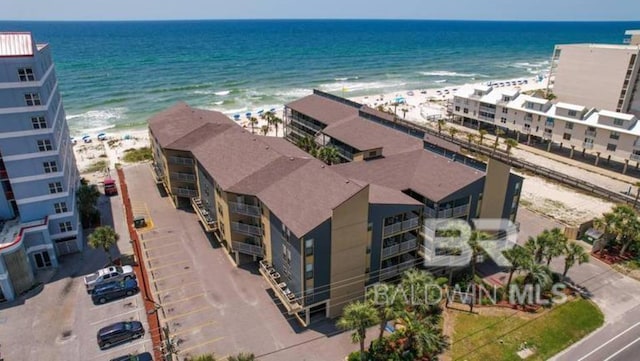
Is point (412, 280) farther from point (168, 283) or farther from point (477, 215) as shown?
point (168, 283)

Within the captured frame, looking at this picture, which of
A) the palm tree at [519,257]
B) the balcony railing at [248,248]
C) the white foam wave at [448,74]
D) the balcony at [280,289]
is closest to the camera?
the balcony at [280,289]

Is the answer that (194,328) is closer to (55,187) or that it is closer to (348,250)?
(348,250)

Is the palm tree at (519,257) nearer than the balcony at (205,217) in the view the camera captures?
Yes

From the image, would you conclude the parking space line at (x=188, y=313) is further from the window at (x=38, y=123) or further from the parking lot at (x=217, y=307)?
the window at (x=38, y=123)

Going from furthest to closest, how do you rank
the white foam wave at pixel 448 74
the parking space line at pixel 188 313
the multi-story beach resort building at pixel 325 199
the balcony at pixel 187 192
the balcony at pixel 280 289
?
the white foam wave at pixel 448 74 < the balcony at pixel 187 192 < the parking space line at pixel 188 313 < the balcony at pixel 280 289 < the multi-story beach resort building at pixel 325 199

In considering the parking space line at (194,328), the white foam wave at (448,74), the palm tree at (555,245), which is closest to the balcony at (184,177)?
the parking space line at (194,328)

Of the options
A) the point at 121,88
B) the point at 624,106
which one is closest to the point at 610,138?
the point at 624,106
